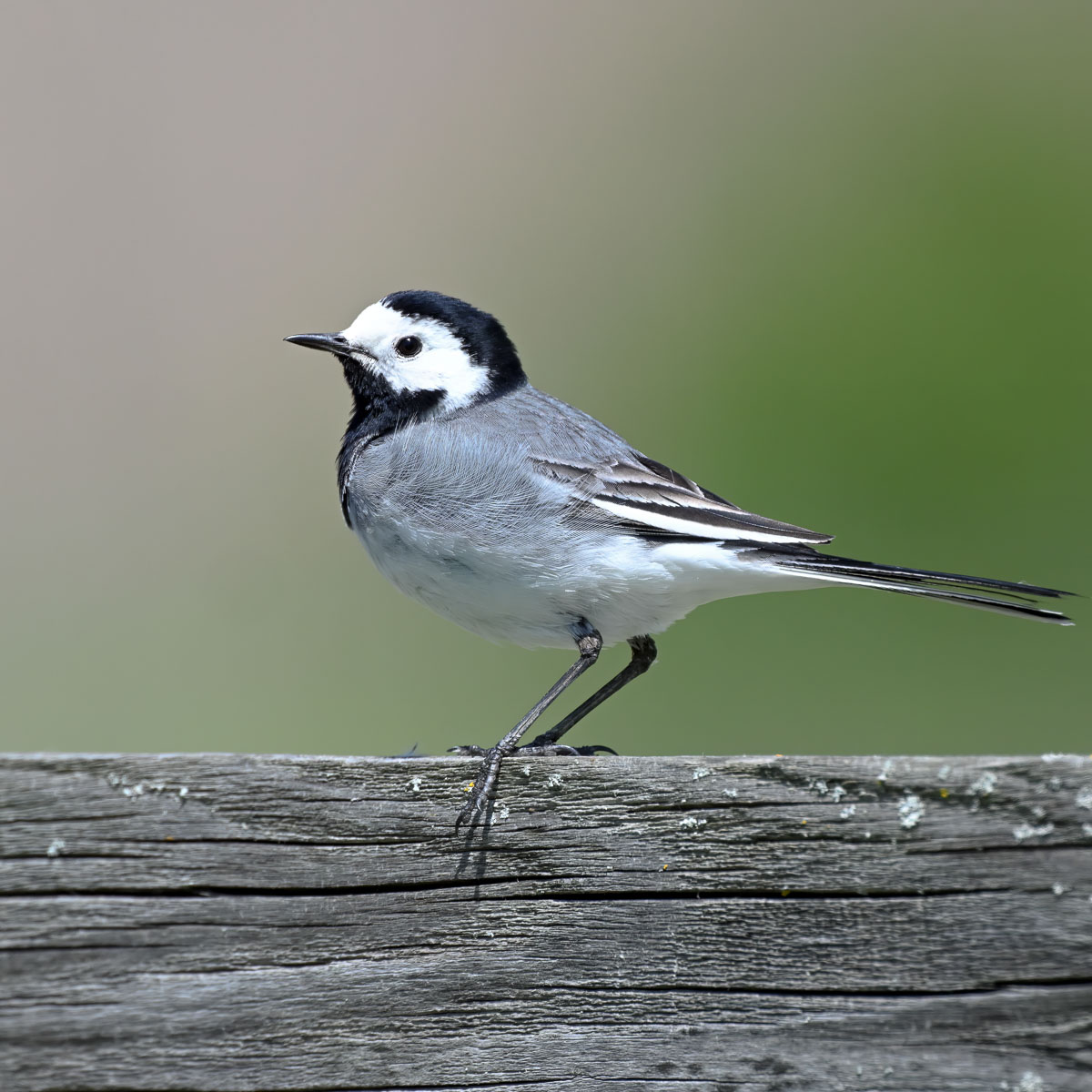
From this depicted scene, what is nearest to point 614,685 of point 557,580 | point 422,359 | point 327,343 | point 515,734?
point 557,580

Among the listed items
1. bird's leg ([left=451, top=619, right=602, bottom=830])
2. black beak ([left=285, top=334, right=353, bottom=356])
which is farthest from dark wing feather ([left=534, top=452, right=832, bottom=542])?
black beak ([left=285, top=334, right=353, bottom=356])

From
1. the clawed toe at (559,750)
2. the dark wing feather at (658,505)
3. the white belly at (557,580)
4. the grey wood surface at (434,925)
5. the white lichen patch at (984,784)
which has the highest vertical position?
the dark wing feather at (658,505)

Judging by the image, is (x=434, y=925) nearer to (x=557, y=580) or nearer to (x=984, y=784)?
(x=984, y=784)

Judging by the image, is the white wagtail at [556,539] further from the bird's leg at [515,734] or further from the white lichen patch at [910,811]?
the white lichen patch at [910,811]

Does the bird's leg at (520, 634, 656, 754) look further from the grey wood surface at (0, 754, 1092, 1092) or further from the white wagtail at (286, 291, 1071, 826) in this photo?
the grey wood surface at (0, 754, 1092, 1092)

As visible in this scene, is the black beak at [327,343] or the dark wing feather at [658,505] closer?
the dark wing feather at [658,505]

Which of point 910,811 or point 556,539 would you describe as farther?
point 556,539

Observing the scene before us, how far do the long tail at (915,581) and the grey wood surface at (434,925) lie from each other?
2.57 feet

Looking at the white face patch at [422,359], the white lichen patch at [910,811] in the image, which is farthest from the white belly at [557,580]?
the white lichen patch at [910,811]

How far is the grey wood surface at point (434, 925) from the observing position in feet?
5.51

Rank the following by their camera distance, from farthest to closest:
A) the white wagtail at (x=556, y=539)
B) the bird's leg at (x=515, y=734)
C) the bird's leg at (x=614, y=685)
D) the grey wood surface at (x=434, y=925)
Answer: the bird's leg at (x=614, y=685)
the white wagtail at (x=556, y=539)
the bird's leg at (x=515, y=734)
the grey wood surface at (x=434, y=925)

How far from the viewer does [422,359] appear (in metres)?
3.87

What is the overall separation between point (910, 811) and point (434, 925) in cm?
78

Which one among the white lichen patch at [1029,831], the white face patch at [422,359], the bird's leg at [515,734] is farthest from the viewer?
the white face patch at [422,359]
